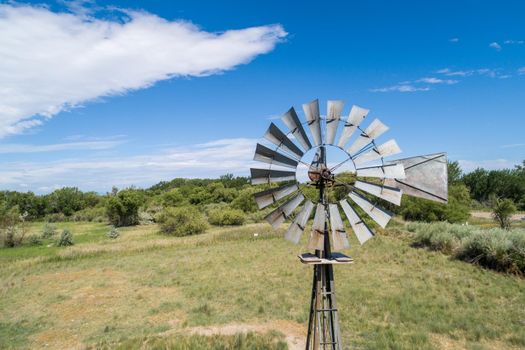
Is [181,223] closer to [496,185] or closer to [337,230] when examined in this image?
[337,230]

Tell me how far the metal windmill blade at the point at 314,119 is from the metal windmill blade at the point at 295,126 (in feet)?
0.38

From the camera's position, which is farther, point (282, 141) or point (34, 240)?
point (34, 240)

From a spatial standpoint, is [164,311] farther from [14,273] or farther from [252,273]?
[14,273]

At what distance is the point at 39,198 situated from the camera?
54062mm

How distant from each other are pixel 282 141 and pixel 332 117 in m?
0.74

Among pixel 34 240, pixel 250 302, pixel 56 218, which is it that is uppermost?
pixel 250 302

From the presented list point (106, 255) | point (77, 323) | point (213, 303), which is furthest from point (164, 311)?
point (106, 255)

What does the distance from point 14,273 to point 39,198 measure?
147 ft

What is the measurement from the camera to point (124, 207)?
124ft

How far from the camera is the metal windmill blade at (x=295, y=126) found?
4672 mm

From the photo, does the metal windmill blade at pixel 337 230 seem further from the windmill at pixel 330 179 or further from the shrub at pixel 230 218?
the shrub at pixel 230 218

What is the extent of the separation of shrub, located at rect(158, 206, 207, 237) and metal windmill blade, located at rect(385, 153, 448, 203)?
88.6 ft

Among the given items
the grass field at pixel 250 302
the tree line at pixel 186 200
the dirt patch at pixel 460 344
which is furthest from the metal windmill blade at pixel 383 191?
the tree line at pixel 186 200

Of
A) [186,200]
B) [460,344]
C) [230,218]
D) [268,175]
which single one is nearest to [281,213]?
[268,175]
